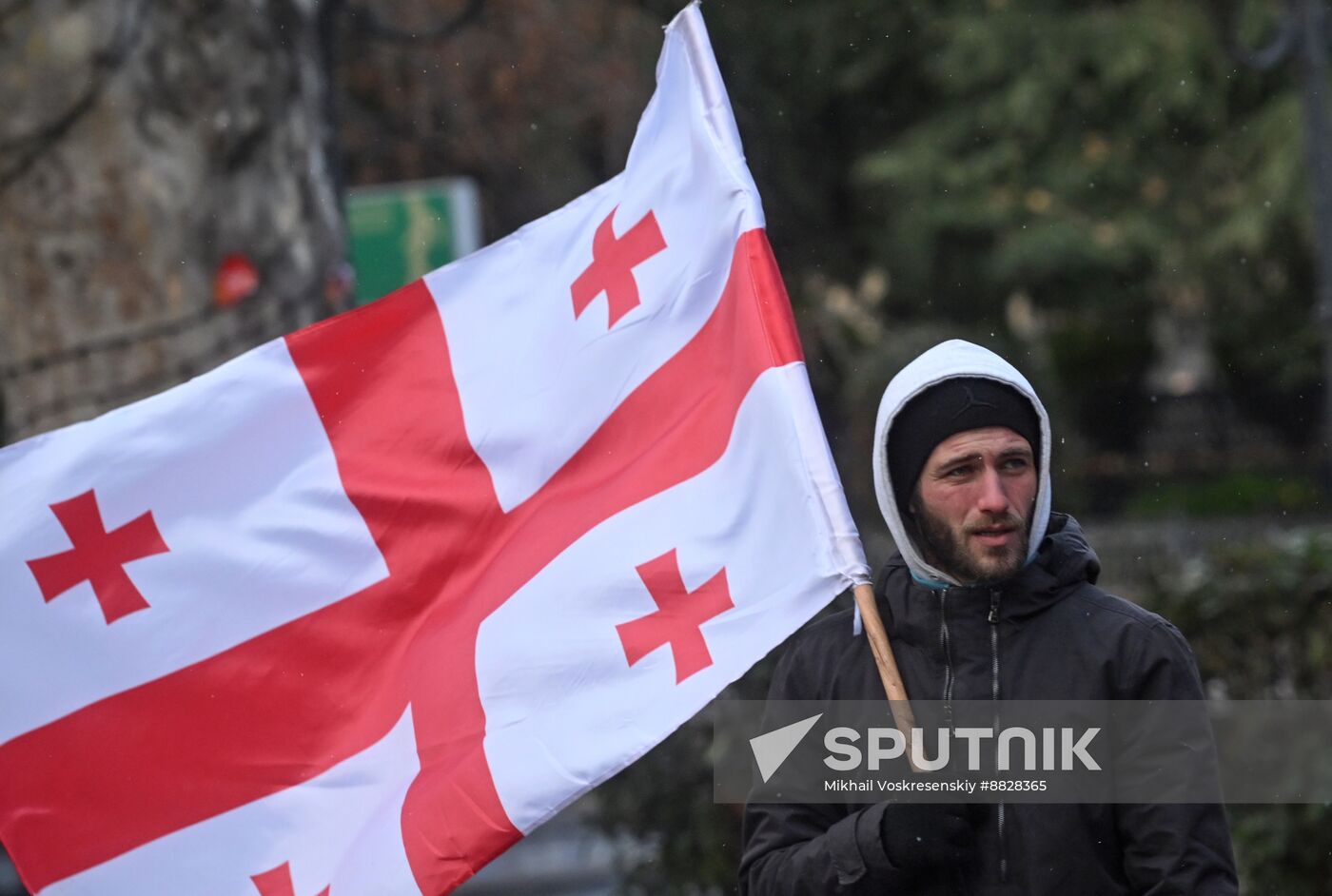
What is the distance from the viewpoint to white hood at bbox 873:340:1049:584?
2963mm

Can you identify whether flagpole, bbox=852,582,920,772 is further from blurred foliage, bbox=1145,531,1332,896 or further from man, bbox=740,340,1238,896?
blurred foliage, bbox=1145,531,1332,896

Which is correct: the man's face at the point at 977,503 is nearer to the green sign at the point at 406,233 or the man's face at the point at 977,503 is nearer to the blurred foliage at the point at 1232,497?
the green sign at the point at 406,233

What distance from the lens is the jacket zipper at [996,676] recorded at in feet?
9.16

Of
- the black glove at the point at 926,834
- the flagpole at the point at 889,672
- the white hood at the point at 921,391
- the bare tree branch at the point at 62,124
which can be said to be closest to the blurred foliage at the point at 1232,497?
the bare tree branch at the point at 62,124

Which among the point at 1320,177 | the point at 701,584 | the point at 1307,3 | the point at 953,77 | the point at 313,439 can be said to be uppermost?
the point at 953,77

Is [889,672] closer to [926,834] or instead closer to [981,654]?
[981,654]

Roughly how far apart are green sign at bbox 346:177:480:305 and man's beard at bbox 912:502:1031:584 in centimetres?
785

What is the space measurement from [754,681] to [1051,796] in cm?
274

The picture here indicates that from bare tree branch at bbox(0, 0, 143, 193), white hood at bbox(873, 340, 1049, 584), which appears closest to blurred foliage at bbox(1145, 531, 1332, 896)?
white hood at bbox(873, 340, 1049, 584)

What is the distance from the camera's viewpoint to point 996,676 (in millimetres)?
2865

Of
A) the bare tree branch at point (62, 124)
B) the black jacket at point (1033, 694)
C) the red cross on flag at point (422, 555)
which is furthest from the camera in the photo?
the bare tree branch at point (62, 124)

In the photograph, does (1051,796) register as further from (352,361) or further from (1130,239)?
(1130,239)

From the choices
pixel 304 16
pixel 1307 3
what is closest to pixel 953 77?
pixel 1307 3

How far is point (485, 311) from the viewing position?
3900 millimetres
